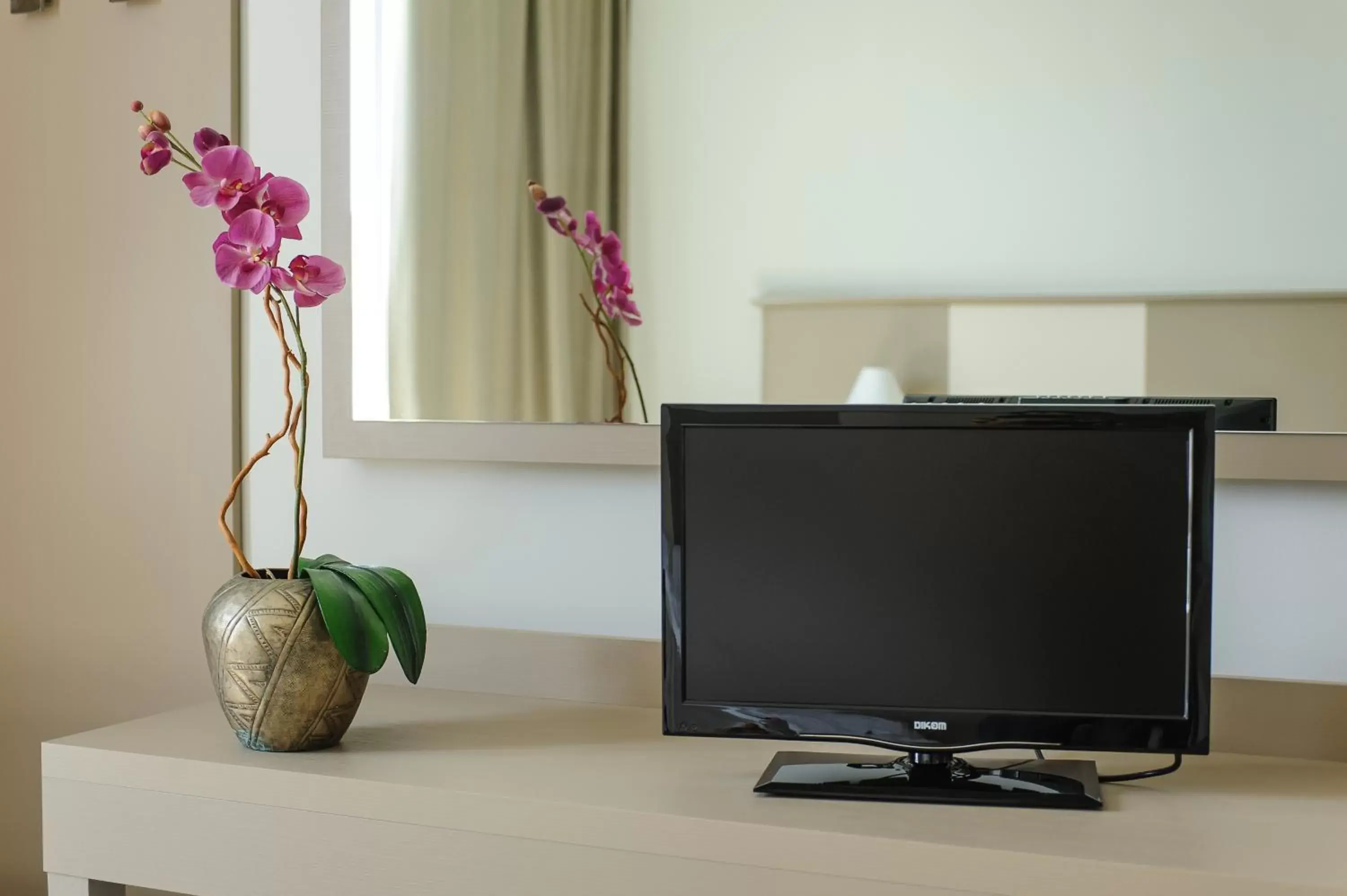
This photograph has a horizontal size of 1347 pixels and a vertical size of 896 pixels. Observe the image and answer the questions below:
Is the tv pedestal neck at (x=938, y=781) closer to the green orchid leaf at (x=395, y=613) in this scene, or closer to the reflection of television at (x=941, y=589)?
the reflection of television at (x=941, y=589)

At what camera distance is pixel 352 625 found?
4.23 ft

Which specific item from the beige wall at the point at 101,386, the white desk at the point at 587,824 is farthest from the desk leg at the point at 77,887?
the beige wall at the point at 101,386

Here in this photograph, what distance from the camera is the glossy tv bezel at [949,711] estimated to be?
1.15 m

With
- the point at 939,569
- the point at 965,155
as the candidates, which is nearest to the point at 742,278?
the point at 965,155

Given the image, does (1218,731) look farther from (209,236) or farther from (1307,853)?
(209,236)

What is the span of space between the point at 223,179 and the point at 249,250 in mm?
74

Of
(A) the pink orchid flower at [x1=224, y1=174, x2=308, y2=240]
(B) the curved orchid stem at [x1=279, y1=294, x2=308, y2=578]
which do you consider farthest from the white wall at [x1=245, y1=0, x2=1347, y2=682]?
(A) the pink orchid flower at [x1=224, y1=174, x2=308, y2=240]

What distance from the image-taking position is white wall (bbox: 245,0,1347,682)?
1.33 metres

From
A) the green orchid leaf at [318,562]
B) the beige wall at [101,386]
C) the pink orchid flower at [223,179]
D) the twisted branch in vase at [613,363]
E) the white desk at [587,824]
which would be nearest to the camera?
the white desk at [587,824]

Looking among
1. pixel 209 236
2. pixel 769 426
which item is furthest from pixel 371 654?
pixel 209 236

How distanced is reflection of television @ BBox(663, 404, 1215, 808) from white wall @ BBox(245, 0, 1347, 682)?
243mm

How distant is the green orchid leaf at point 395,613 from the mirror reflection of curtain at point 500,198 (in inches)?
12.0

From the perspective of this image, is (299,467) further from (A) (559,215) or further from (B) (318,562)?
(A) (559,215)

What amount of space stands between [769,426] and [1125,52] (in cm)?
57
